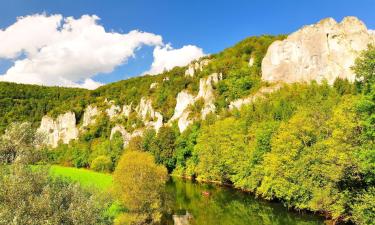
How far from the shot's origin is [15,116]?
18188 cm

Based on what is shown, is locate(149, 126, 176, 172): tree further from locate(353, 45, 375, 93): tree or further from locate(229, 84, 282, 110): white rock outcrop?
locate(353, 45, 375, 93): tree

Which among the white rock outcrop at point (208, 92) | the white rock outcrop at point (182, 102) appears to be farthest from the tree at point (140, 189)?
the white rock outcrop at point (182, 102)

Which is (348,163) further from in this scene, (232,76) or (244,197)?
(232,76)

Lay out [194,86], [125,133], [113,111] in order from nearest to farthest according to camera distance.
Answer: [194,86], [125,133], [113,111]

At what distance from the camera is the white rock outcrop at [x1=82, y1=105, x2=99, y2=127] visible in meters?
186

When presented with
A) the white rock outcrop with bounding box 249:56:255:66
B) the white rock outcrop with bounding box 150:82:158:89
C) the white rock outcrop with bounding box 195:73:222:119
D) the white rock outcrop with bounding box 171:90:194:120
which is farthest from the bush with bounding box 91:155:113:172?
the white rock outcrop with bounding box 150:82:158:89

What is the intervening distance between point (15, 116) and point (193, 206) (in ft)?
508

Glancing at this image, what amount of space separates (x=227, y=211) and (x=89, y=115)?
150538 mm

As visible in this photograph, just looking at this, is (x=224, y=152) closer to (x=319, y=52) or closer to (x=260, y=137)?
(x=260, y=137)

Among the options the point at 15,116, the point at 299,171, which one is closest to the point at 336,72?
the point at 299,171

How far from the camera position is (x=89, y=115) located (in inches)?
7456

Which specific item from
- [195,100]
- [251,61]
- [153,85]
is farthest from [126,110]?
[251,61]

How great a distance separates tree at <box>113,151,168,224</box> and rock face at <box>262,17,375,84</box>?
6803 centimetres

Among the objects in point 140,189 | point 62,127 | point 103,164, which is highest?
point 62,127
